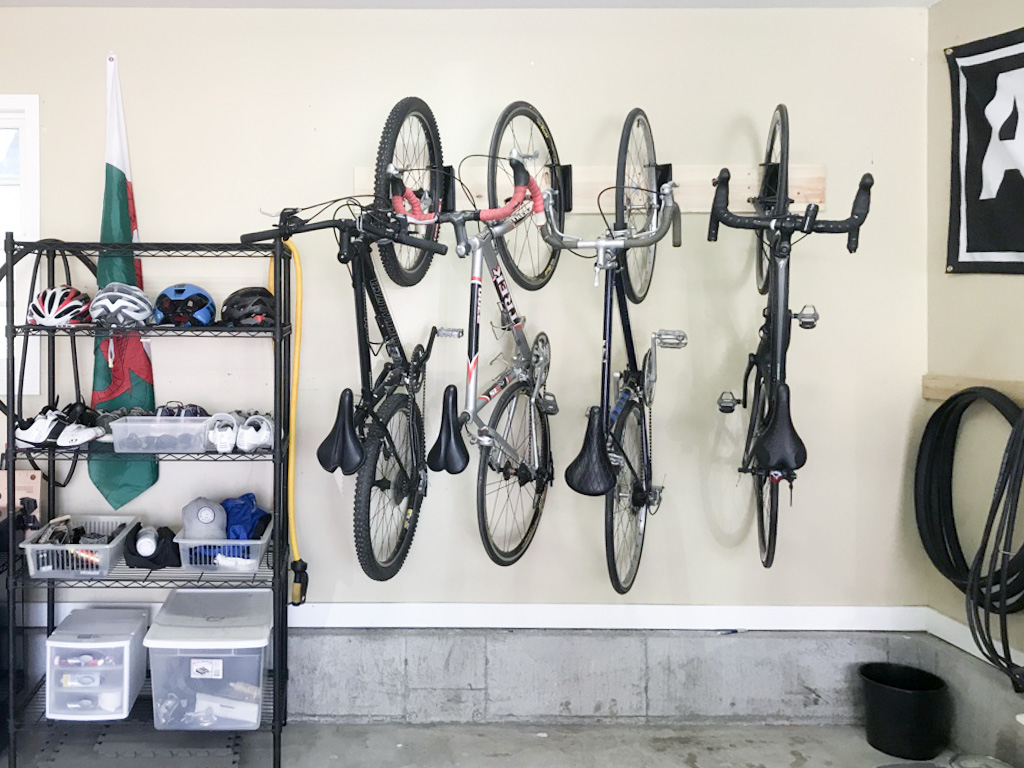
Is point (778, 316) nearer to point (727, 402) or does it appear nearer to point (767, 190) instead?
point (727, 402)

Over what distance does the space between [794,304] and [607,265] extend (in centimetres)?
99

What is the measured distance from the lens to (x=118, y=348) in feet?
9.32

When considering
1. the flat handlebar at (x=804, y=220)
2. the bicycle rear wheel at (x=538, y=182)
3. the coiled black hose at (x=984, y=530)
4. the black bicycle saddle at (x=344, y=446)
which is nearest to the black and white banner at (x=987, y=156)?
the coiled black hose at (x=984, y=530)

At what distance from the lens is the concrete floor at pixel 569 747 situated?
2.62 meters

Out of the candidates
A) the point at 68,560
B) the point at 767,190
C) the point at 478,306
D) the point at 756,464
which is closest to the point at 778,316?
the point at 756,464

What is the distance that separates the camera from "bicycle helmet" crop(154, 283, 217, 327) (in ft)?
8.46

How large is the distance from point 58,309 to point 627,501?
1.98 metres

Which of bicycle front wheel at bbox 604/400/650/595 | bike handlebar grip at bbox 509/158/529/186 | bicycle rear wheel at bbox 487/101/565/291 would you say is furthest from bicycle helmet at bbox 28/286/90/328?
bicycle front wheel at bbox 604/400/650/595

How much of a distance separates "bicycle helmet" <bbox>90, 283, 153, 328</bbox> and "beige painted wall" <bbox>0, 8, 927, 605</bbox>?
34 cm

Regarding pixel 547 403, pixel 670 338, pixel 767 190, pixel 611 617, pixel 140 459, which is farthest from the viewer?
pixel 611 617

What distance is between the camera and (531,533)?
2842 millimetres

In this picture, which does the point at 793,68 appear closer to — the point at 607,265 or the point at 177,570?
the point at 607,265

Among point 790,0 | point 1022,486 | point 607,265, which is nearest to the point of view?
point 607,265

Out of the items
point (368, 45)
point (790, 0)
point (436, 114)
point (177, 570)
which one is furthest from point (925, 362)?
point (177, 570)
